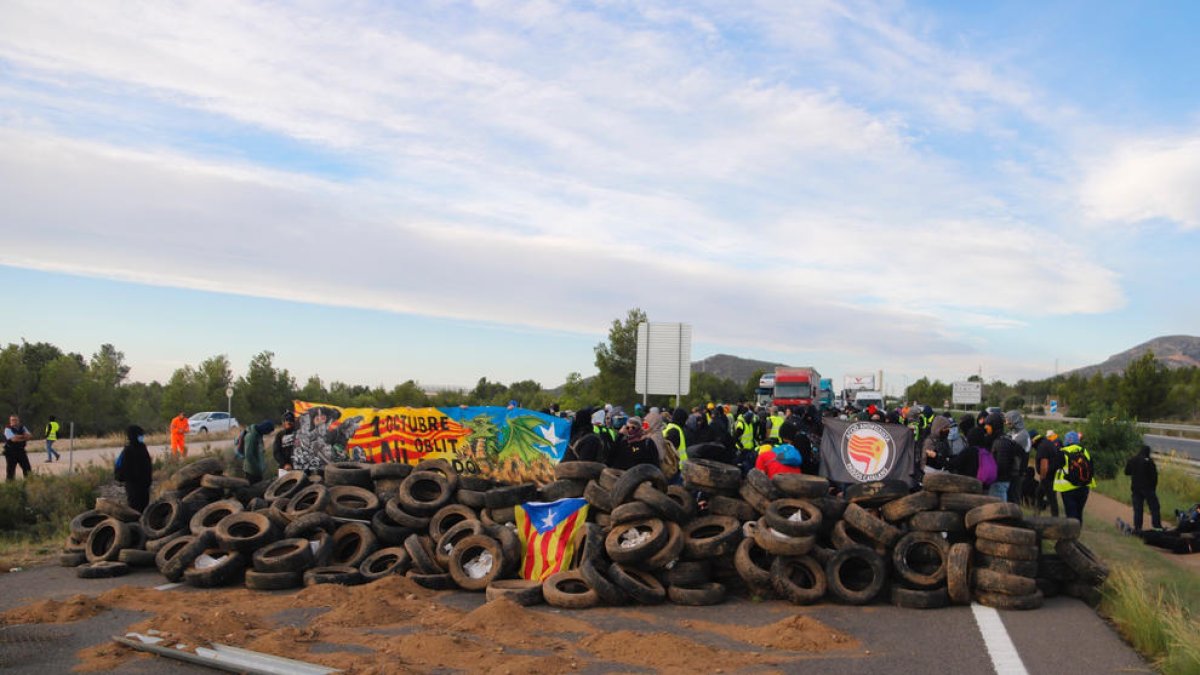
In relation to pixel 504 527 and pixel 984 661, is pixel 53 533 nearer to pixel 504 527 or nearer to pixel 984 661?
pixel 504 527

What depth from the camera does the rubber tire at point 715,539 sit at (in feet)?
33.1

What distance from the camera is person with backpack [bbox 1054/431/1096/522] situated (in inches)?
512

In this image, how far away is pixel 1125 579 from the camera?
9.20m

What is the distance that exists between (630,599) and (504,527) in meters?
2.05

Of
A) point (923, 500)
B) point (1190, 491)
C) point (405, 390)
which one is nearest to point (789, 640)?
point (923, 500)

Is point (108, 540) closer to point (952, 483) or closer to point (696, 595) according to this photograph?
point (696, 595)

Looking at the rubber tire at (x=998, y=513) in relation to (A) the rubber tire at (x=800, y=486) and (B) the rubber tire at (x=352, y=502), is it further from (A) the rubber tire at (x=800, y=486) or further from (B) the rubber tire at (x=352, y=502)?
(B) the rubber tire at (x=352, y=502)

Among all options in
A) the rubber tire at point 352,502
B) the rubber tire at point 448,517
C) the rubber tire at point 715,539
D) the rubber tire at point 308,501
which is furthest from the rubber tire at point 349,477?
the rubber tire at point 715,539

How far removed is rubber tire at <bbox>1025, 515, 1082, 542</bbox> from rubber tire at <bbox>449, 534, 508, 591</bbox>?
6.20 metres

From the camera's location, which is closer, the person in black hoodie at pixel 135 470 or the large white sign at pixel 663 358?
the person in black hoodie at pixel 135 470

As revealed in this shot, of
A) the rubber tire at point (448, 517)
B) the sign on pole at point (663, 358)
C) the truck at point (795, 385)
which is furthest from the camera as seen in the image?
the truck at point (795, 385)

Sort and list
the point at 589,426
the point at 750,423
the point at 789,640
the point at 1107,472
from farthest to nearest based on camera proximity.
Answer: the point at 1107,472
the point at 750,423
the point at 589,426
the point at 789,640

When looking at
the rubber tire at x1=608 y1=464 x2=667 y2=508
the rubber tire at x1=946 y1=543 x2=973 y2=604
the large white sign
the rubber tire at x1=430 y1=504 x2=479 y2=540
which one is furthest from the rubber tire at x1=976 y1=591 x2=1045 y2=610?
the large white sign

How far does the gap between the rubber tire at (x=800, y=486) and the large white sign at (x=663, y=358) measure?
59.9 ft
